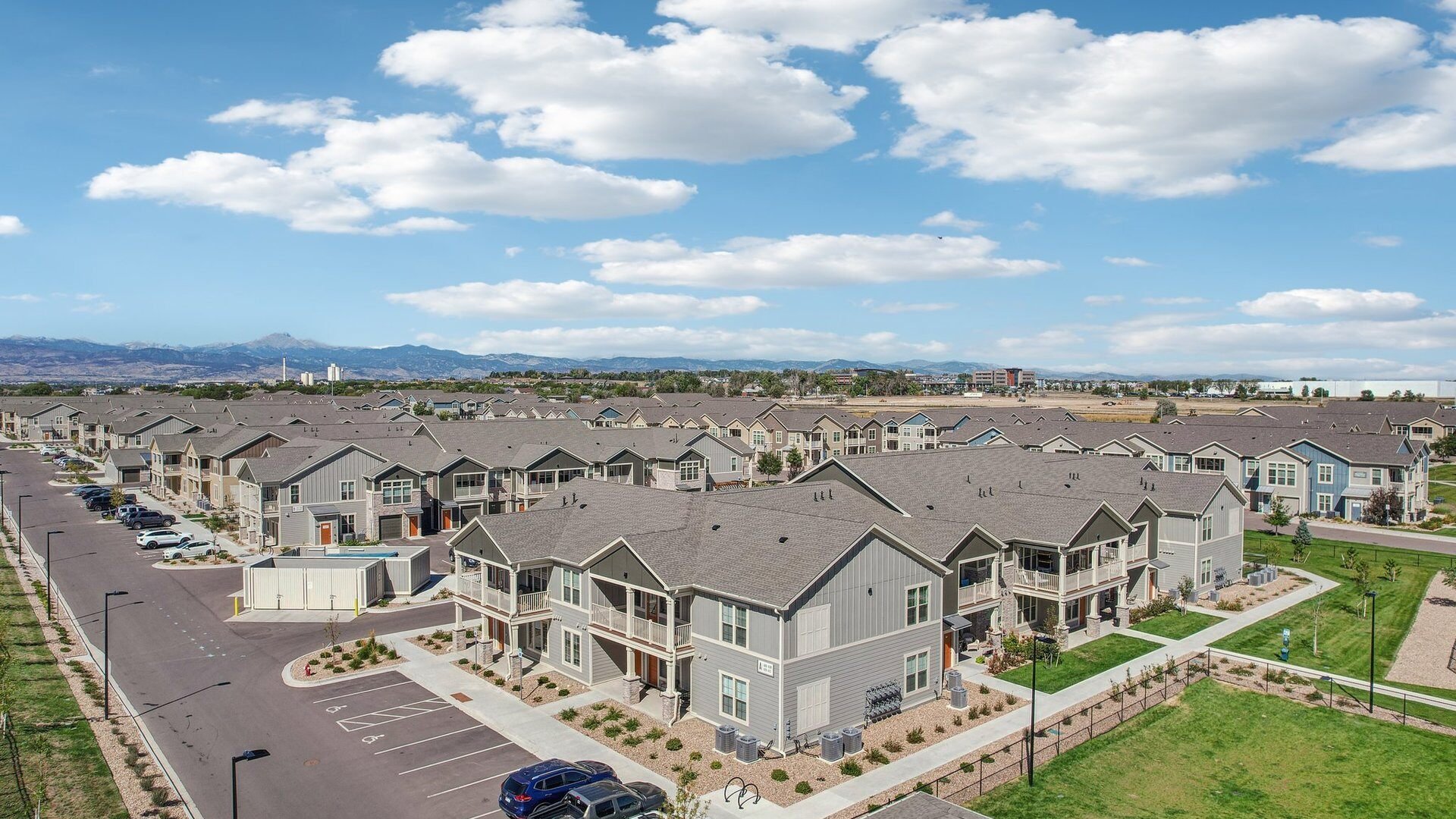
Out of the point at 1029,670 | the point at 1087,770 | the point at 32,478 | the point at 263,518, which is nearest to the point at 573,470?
the point at 263,518

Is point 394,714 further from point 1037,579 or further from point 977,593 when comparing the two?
point 1037,579

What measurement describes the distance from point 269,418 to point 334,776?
85386mm

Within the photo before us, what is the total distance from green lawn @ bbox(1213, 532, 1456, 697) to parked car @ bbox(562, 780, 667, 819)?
27.6 meters

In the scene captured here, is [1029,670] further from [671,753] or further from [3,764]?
[3,764]

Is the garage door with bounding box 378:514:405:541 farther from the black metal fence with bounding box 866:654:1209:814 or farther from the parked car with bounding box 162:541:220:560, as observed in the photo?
the black metal fence with bounding box 866:654:1209:814

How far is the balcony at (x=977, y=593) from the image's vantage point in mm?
33969

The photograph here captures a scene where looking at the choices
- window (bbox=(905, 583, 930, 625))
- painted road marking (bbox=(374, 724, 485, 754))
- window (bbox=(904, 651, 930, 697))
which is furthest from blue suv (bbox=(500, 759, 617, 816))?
window (bbox=(905, 583, 930, 625))

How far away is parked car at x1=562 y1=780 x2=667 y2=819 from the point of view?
2038cm

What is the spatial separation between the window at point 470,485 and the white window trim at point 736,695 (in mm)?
43630

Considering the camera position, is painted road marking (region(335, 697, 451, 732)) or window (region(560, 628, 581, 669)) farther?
window (region(560, 628, 581, 669))

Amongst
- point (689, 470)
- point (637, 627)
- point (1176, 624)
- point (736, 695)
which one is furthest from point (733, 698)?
point (689, 470)

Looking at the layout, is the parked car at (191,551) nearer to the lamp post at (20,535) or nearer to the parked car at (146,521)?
the lamp post at (20,535)

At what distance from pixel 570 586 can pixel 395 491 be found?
3394 centimetres

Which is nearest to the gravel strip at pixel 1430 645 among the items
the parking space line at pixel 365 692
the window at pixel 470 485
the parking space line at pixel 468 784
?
the parking space line at pixel 468 784
